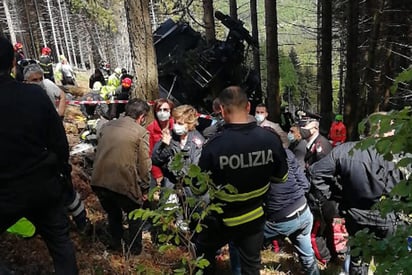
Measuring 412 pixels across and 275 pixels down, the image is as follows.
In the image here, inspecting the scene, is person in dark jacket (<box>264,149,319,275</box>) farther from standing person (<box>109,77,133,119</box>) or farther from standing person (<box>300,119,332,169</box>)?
standing person (<box>109,77,133,119</box>)

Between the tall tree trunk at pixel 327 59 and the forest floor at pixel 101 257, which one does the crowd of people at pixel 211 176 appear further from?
the tall tree trunk at pixel 327 59

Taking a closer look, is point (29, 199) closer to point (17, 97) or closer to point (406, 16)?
point (17, 97)

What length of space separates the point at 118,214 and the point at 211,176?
1.70 meters

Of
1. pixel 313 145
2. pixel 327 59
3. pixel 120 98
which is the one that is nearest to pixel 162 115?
pixel 313 145

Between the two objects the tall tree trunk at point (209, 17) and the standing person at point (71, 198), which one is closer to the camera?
the standing person at point (71, 198)

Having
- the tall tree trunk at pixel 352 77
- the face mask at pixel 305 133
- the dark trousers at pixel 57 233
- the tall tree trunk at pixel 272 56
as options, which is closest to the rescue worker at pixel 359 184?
the face mask at pixel 305 133

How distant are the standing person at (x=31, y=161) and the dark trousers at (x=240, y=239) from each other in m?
1.04

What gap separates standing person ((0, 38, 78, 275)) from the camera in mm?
2504

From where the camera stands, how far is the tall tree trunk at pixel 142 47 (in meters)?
5.82

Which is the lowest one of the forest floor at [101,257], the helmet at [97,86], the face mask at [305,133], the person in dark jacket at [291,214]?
the forest floor at [101,257]

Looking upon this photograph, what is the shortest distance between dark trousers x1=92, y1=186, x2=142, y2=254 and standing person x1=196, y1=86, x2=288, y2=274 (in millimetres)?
1088

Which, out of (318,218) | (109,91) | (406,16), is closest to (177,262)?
(318,218)

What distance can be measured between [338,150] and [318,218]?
158 centimetres

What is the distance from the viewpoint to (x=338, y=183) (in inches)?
151
